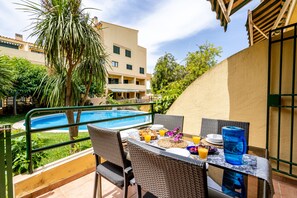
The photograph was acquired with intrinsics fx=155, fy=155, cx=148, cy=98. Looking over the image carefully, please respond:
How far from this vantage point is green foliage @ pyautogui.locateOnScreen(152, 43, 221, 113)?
4.86 meters

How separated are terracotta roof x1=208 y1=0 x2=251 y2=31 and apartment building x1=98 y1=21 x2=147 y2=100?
17757 mm

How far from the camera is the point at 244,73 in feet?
9.58

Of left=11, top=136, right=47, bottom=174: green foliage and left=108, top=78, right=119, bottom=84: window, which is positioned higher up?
left=108, top=78, right=119, bottom=84: window

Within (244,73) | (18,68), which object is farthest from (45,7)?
(18,68)

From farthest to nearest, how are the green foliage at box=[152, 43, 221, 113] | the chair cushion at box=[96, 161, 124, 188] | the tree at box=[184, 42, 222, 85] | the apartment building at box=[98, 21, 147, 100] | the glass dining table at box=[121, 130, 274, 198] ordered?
1. the apartment building at box=[98, 21, 147, 100]
2. the tree at box=[184, 42, 222, 85]
3. the green foliage at box=[152, 43, 221, 113]
4. the chair cushion at box=[96, 161, 124, 188]
5. the glass dining table at box=[121, 130, 274, 198]

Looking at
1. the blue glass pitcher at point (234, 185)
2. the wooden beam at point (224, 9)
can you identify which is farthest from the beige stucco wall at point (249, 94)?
the blue glass pitcher at point (234, 185)

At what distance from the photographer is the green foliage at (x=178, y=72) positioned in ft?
15.9

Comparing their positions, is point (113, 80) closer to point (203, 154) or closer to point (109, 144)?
point (109, 144)

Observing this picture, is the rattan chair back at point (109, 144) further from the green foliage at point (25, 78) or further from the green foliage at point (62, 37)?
the green foliage at point (25, 78)

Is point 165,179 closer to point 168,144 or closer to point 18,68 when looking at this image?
point 168,144

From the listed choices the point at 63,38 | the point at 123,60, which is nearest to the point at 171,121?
the point at 63,38

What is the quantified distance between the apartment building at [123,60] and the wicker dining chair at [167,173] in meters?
19.2

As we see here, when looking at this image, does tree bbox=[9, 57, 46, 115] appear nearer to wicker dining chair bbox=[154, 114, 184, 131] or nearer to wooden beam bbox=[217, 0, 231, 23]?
wicker dining chair bbox=[154, 114, 184, 131]

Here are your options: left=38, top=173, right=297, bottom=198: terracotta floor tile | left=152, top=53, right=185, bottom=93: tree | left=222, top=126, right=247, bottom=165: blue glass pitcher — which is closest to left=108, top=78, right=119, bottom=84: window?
left=152, top=53, right=185, bottom=93: tree
